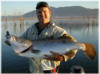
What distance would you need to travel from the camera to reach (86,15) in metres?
19.8

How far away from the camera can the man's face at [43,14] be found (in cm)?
231

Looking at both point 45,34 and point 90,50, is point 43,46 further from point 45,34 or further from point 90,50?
point 90,50

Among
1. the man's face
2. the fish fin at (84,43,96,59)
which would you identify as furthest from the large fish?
the man's face

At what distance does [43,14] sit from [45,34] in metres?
0.21

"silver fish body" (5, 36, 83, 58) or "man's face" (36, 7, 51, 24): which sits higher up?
"man's face" (36, 7, 51, 24)

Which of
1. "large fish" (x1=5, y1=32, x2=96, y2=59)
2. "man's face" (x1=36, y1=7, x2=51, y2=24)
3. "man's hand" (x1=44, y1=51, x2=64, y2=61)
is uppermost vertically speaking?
"man's face" (x1=36, y1=7, x2=51, y2=24)

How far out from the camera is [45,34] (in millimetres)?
2320

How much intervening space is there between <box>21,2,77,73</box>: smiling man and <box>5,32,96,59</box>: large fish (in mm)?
49

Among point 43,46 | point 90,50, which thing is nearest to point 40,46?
point 43,46

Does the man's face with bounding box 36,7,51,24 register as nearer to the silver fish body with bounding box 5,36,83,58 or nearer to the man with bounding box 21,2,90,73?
the man with bounding box 21,2,90,73

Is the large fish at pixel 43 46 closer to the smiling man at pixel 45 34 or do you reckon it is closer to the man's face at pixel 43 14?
the smiling man at pixel 45 34

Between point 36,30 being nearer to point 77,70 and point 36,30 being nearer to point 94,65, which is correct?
point 77,70

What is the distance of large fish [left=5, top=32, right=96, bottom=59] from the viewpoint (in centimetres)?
227

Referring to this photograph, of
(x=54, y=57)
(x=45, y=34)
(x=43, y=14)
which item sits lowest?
(x=54, y=57)
